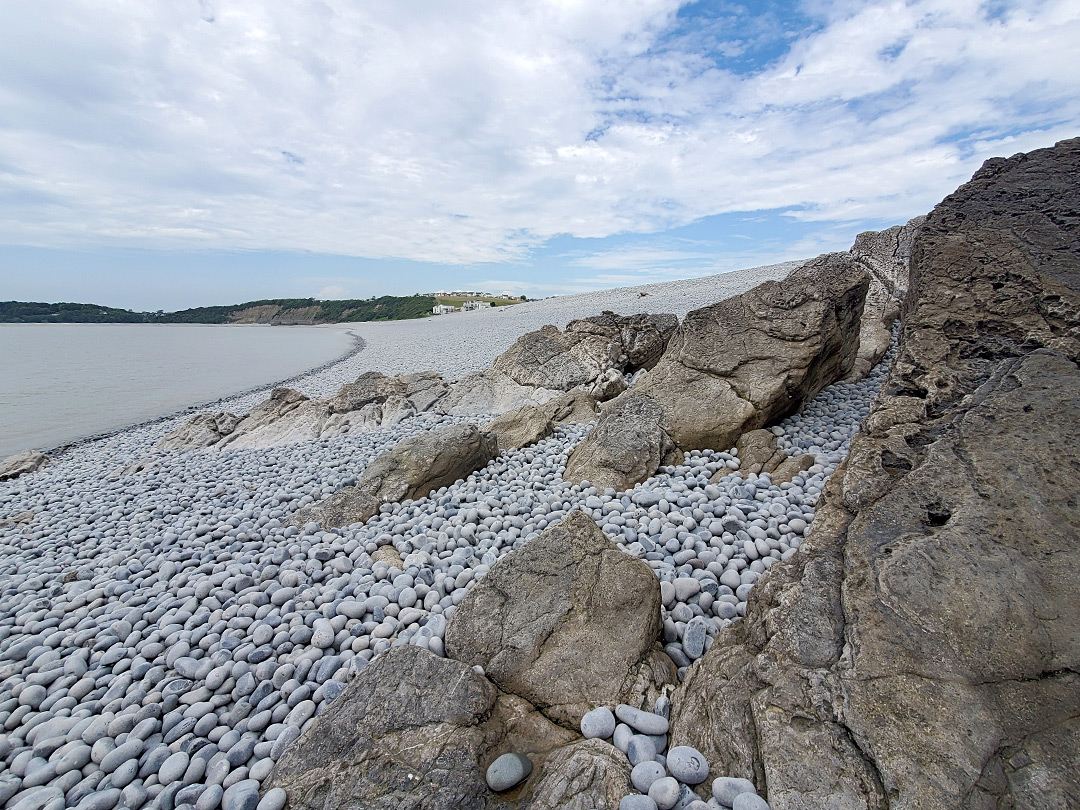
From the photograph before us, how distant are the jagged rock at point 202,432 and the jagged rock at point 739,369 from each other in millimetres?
7740

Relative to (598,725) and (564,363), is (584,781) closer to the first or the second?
Answer: (598,725)

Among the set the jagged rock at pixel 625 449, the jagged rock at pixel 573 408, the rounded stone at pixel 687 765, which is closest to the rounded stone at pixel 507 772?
the rounded stone at pixel 687 765

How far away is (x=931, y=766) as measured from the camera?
1494mm

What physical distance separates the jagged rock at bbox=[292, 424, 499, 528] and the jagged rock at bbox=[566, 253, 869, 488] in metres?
1.25

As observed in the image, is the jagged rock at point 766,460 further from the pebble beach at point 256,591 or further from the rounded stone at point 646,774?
the rounded stone at point 646,774

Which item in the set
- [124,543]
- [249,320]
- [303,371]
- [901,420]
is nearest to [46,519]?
[124,543]

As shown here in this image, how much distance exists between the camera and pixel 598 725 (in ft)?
6.95

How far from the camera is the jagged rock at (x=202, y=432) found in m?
9.59

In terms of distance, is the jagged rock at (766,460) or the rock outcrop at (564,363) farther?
the rock outcrop at (564,363)

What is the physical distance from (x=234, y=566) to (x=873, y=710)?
4.37m

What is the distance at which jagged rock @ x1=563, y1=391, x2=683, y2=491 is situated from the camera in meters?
5.02

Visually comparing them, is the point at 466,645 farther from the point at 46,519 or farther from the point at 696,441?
the point at 46,519

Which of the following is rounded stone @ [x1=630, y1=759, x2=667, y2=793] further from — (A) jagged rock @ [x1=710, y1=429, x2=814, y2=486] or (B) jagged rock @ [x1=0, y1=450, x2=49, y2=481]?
(B) jagged rock @ [x1=0, y1=450, x2=49, y2=481]

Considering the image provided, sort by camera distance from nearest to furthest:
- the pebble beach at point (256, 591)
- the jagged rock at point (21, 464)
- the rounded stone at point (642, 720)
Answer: the rounded stone at point (642, 720) → the pebble beach at point (256, 591) → the jagged rock at point (21, 464)
